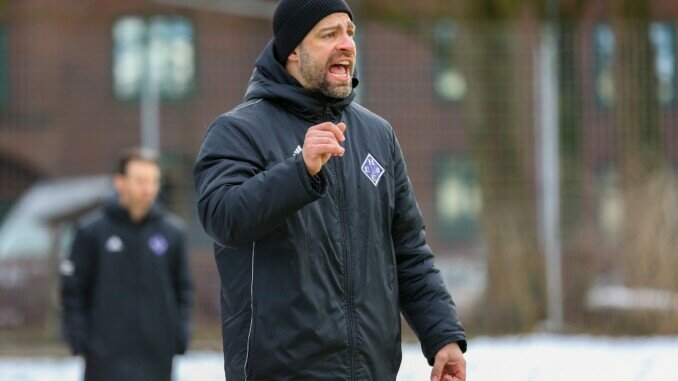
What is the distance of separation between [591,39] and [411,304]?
1095 cm

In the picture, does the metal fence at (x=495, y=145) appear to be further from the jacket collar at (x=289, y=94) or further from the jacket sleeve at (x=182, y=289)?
the jacket collar at (x=289, y=94)

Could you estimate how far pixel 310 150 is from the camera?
386 centimetres

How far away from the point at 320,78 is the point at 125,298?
391cm

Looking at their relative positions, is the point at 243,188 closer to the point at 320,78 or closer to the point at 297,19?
the point at 320,78

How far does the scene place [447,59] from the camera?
15.6m

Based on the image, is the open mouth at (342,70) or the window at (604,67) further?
the window at (604,67)

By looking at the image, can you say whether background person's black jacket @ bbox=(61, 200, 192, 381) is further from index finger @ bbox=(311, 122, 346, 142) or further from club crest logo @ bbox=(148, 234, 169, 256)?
index finger @ bbox=(311, 122, 346, 142)

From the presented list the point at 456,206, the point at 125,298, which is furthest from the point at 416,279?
the point at 456,206

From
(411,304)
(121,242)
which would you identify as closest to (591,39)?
(121,242)

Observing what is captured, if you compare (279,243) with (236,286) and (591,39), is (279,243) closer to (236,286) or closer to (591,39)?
(236,286)

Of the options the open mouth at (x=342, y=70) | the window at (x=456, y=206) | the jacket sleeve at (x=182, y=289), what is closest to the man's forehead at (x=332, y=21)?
the open mouth at (x=342, y=70)

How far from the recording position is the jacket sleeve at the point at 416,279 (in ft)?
14.5

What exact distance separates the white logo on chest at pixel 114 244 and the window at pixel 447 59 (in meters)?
7.59

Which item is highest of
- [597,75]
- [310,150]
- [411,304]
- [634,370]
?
[597,75]
